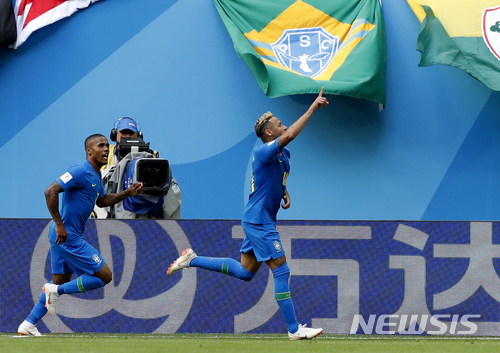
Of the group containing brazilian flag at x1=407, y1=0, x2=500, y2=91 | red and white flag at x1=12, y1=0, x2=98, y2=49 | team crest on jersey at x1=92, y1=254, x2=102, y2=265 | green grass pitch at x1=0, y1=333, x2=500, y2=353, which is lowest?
green grass pitch at x1=0, y1=333, x2=500, y2=353

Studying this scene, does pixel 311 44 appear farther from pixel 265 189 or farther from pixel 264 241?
pixel 264 241

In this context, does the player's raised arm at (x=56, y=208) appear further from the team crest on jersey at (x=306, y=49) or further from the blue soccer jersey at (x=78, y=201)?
the team crest on jersey at (x=306, y=49)

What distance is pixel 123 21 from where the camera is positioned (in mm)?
8875

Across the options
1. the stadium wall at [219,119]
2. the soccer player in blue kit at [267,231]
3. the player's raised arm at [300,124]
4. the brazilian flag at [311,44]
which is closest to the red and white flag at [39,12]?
the stadium wall at [219,119]

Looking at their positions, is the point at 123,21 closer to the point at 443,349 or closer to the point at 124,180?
the point at 124,180

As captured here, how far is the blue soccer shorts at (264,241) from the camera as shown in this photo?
16.1ft

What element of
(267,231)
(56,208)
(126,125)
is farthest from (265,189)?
(126,125)

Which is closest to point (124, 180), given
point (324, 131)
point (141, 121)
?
point (141, 121)

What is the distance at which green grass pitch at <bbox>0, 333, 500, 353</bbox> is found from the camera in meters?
4.27

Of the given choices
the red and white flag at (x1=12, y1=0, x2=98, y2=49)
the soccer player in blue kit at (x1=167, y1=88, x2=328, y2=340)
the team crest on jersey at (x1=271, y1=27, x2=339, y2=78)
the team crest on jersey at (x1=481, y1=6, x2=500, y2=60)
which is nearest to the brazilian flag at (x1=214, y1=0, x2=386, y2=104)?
the team crest on jersey at (x1=271, y1=27, x2=339, y2=78)

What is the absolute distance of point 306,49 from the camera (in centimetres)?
862

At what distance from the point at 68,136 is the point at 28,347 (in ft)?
16.0

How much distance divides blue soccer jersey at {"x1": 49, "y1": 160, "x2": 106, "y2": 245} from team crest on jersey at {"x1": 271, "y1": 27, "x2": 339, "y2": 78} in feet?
13.0

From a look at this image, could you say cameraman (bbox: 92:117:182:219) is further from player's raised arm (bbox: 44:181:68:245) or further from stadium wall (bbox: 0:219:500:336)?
player's raised arm (bbox: 44:181:68:245)
